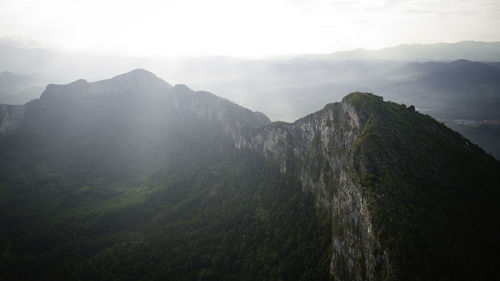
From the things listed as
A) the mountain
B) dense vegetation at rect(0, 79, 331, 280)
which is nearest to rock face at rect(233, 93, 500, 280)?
the mountain

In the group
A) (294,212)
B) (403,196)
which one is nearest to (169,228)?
(294,212)

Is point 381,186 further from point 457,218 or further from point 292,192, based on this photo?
point 292,192

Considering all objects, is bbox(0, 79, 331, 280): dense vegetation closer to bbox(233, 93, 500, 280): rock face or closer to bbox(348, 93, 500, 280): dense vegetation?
bbox(233, 93, 500, 280): rock face

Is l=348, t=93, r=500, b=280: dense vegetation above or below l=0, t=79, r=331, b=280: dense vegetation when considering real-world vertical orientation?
above

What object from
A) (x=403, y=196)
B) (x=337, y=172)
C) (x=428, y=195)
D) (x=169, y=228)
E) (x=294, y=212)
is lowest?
(x=169, y=228)

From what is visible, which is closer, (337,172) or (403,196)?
(403,196)

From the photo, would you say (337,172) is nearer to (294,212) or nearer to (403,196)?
(403,196)

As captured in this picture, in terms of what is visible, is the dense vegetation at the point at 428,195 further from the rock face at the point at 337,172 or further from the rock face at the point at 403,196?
the rock face at the point at 337,172
